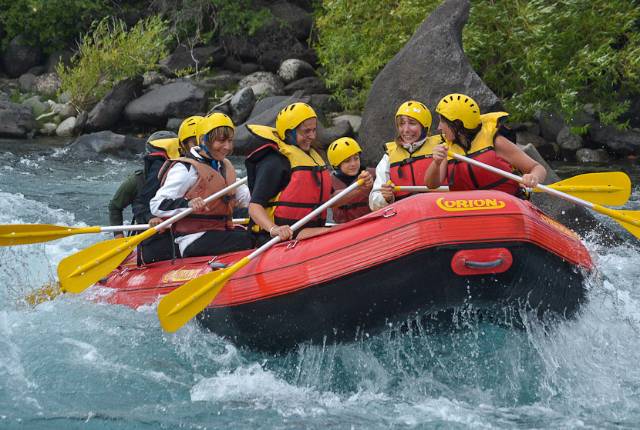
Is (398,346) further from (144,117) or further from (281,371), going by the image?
(144,117)

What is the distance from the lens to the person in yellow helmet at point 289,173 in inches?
193

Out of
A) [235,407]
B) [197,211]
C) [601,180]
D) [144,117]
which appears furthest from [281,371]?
[144,117]

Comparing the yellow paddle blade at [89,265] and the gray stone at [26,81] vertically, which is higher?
the gray stone at [26,81]

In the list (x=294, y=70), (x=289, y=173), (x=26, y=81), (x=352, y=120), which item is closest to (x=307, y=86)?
(x=294, y=70)

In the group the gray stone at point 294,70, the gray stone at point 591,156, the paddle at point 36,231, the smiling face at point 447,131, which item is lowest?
the paddle at point 36,231

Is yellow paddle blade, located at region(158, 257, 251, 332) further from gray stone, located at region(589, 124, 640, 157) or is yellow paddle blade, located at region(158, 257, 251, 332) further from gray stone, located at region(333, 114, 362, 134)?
gray stone, located at region(589, 124, 640, 157)

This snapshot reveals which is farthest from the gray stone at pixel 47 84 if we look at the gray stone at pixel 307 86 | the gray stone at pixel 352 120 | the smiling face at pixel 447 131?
the smiling face at pixel 447 131

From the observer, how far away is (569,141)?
12039mm

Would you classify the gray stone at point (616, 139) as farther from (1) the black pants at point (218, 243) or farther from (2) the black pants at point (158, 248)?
(2) the black pants at point (158, 248)

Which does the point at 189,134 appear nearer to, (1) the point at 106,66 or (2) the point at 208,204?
(2) the point at 208,204

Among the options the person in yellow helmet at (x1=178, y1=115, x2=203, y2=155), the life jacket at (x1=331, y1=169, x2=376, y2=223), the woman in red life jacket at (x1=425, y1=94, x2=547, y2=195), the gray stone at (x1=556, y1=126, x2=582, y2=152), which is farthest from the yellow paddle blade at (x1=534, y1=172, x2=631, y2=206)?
the gray stone at (x1=556, y1=126, x2=582, y2=152)

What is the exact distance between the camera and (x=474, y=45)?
36.5 feet

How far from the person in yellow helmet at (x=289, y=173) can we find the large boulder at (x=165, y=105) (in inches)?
366

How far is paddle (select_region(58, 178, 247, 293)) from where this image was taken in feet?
16.6
